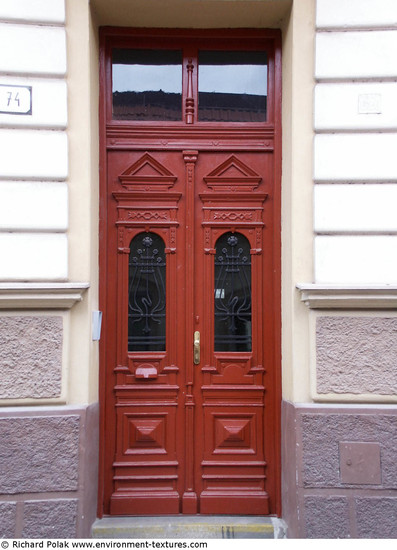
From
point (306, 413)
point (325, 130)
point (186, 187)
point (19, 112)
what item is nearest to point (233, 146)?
point (186, 187)

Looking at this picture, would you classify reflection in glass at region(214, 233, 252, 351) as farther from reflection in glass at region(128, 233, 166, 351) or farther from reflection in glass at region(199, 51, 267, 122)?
reflection in glass at region(199, 51, 267, 122)

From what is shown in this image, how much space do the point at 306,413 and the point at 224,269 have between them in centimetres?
141

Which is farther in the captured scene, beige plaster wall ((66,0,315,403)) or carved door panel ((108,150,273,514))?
carved door panel ((108,150,273,514))

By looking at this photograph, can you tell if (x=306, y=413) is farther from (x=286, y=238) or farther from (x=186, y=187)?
(x=186, y=187)

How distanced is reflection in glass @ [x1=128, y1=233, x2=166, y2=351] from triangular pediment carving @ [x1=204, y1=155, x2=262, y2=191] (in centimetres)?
76

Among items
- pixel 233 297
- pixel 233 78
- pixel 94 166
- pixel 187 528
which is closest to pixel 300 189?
pixel 233 297

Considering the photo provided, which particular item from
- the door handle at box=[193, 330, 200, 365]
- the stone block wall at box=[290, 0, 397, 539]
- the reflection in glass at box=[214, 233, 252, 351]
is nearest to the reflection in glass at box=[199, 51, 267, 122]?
the stone block wall at box=[290, 0, 397, 539]

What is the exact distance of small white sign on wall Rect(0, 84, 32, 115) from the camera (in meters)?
4.21

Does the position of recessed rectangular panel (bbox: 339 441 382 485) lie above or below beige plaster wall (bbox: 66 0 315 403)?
below

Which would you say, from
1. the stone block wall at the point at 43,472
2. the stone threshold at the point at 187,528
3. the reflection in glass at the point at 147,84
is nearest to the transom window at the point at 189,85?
the reflection in glass at the point at 147,84

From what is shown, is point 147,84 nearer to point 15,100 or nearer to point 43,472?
point 15,100

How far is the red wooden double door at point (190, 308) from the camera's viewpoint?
15.2ft

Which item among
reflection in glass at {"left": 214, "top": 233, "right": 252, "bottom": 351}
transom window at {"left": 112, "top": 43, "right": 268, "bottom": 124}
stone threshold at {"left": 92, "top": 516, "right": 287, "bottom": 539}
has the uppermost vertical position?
transom window at {"left": 112, "top": 43, "right": 268, "bottom": 124}

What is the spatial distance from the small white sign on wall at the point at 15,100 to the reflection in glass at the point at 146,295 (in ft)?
4.52
